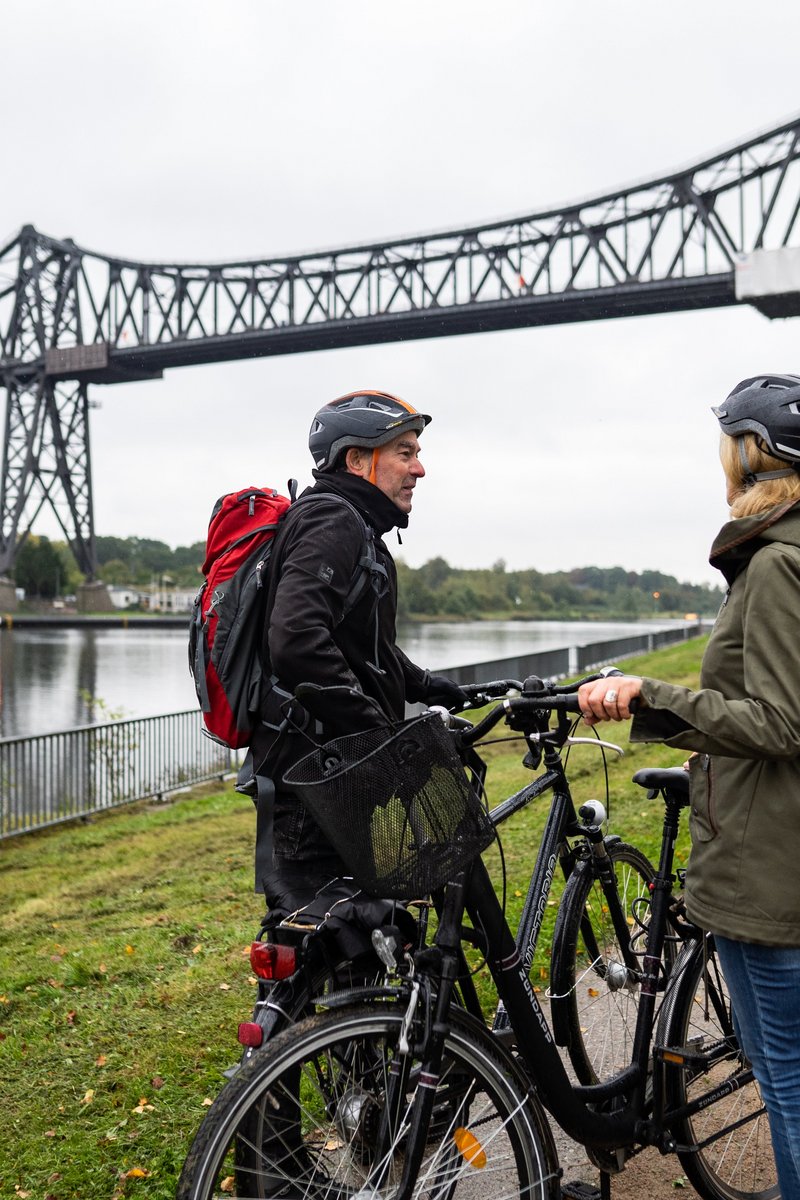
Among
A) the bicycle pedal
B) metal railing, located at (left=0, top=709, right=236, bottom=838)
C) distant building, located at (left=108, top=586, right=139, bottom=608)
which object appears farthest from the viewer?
distant building, located at (left=108, top=586, right=139, bottom=608)

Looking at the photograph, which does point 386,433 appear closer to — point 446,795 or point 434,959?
point 446,795

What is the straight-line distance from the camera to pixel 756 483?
7.52 ft

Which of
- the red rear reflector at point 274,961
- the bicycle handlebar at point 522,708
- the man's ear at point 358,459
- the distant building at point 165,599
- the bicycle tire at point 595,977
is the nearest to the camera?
the bicycle handlebar at point 522,708

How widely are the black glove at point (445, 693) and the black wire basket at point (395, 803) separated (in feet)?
2.55

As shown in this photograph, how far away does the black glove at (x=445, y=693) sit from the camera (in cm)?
307

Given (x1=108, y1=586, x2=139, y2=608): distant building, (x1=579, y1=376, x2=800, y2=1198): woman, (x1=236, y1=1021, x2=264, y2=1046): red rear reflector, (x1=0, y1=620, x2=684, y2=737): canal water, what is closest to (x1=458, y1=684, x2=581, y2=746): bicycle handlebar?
(x1=579, y1=376, x2=800, y2=1198): woman

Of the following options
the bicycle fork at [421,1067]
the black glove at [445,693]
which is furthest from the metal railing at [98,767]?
the bicycle fork at [421,1067]

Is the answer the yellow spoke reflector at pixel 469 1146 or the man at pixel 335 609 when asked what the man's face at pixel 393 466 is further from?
the yellow spoke reflector at pixel 469 1146

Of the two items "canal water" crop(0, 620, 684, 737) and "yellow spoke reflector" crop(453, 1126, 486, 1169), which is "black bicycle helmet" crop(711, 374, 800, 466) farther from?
"canal water" crop(0, 620, 684, 737)

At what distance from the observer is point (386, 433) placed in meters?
2.92

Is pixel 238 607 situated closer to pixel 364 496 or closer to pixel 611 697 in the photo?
pixel 364 496

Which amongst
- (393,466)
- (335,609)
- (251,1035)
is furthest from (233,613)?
(251,1035)

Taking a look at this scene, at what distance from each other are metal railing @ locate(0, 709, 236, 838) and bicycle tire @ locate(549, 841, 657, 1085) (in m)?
8.22

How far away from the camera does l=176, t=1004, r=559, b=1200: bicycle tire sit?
2115 millimetres
